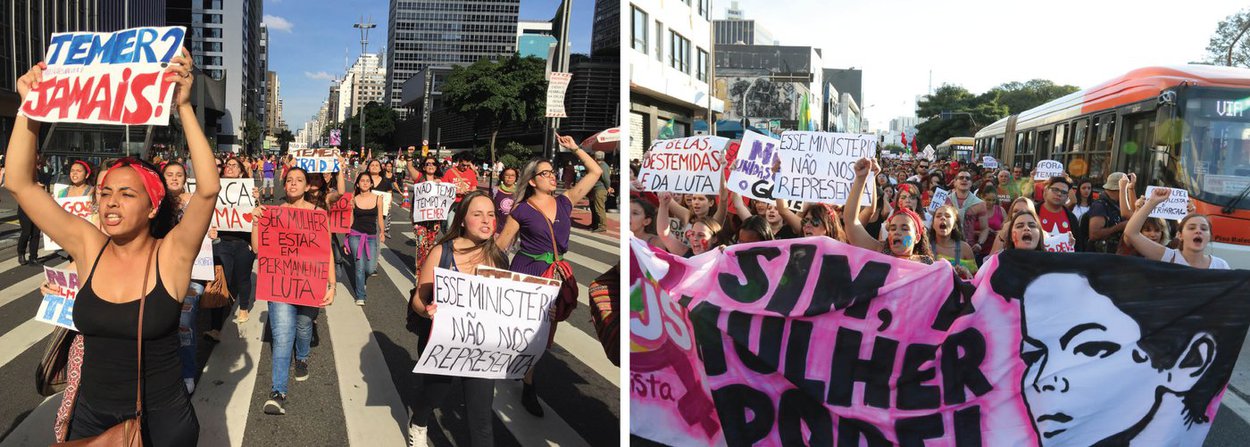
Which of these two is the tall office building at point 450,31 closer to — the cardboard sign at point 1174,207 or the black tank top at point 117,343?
the black tank top at point 117,343

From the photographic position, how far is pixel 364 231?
9430mm

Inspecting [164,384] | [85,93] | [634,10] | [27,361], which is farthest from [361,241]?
[164,384]

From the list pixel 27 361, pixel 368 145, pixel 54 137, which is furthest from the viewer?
pixel 368 145

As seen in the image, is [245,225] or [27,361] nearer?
[27,361]

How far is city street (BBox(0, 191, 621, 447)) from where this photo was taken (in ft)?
15.5

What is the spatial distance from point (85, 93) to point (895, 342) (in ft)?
12.5

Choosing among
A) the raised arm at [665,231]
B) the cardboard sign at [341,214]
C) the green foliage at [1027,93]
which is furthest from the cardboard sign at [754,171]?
the green foliage at [1027,93]

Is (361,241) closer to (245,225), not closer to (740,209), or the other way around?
(245,225)

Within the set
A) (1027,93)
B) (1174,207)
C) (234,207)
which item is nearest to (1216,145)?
(1174,207)

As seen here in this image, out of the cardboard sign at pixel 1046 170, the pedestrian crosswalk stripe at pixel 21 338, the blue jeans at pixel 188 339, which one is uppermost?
the cardboard sign at pixel 1046 170

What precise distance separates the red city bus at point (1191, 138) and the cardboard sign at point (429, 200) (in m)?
8.84

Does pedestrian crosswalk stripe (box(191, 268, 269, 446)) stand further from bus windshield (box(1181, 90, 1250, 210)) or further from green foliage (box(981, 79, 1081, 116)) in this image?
green foliage (box(981, 79, 1081, 116))

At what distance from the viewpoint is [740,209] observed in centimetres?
723

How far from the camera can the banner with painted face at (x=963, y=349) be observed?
13.5ft
